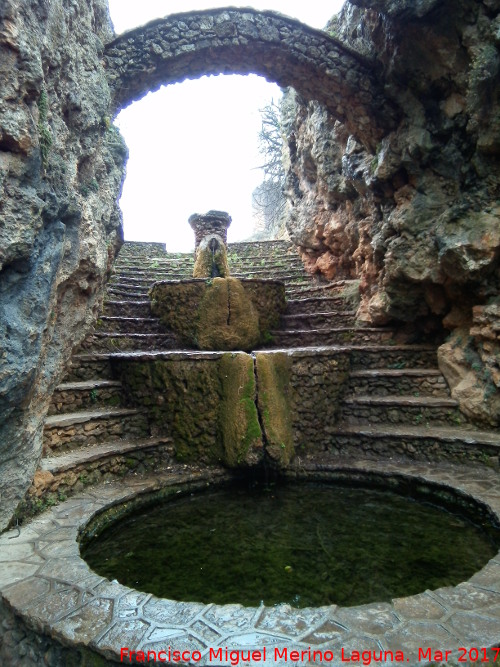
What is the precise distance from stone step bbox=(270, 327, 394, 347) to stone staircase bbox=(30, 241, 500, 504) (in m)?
0.02

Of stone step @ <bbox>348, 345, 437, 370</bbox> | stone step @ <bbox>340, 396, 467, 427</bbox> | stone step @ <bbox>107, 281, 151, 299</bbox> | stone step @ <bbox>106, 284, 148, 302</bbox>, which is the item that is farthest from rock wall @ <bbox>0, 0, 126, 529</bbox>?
stone step @ <bbox>107, 281, 151, 299</bbox>

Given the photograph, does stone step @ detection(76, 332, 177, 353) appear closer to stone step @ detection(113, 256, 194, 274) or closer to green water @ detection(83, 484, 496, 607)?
green water @ detection(83, 484, 496, 607)

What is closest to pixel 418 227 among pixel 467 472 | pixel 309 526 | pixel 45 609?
pixel 467 472

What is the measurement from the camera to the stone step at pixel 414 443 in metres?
4.57

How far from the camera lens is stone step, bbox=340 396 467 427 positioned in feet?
17.1

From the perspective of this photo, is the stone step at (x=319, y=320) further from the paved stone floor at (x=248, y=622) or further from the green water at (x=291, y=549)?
the paved stone floor at (x=248, y=622)

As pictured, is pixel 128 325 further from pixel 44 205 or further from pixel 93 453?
pixel 44 205

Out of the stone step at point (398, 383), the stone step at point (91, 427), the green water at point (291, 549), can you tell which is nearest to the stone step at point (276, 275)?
the stone step at point (398, 383)

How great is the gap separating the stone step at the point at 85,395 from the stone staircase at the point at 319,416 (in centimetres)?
1

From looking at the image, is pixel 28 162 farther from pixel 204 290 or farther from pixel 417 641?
pixel 204 290

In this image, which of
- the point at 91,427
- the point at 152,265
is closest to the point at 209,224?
the point at 152,265

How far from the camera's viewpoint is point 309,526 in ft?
11.9

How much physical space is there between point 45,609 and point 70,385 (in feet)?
9.57

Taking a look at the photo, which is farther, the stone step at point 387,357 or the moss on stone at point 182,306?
the moss on stone at point 182,306
